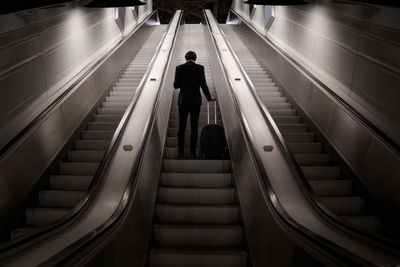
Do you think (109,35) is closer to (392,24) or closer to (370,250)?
(392,24)

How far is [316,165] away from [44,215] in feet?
10.5

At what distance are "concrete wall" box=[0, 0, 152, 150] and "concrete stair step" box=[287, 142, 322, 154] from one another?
3363mm

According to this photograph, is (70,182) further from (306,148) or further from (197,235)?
(306,148)

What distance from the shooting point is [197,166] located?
16.5 feet

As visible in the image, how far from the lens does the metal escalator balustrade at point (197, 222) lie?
3514 mm

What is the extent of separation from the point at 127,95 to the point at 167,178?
3.32 meters

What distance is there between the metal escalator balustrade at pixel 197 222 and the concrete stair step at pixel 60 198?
2.79ft

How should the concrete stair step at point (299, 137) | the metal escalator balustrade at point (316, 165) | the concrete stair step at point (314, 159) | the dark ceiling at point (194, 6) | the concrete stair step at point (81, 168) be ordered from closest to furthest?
1. the metal escalator balustrade at point (316, 165)
2. the concrete stair step at point (81, 168)
3. the concrete stair step at point (314, 159)
4. the concrete stair step at point (299, 137)
5. the dark ceiling at point (194, 6)

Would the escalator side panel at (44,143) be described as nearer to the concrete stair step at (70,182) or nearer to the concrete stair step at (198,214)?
the concrete stair step at (70,182)

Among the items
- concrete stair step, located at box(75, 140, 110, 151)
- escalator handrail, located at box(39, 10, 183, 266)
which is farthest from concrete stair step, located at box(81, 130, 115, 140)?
escalator handrail, located at box(39, 10, 183, 266)

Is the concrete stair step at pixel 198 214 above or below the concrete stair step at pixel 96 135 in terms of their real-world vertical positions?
below

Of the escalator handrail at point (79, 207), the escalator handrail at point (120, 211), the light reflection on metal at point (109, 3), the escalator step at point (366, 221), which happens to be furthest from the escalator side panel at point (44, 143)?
the escalator step at point (366, 221)

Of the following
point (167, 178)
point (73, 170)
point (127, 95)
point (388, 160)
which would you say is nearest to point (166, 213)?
point (167, 178)

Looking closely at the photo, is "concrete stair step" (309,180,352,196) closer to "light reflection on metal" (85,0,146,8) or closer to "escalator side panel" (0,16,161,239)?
"escalator side panel" (0,16,161,239)
